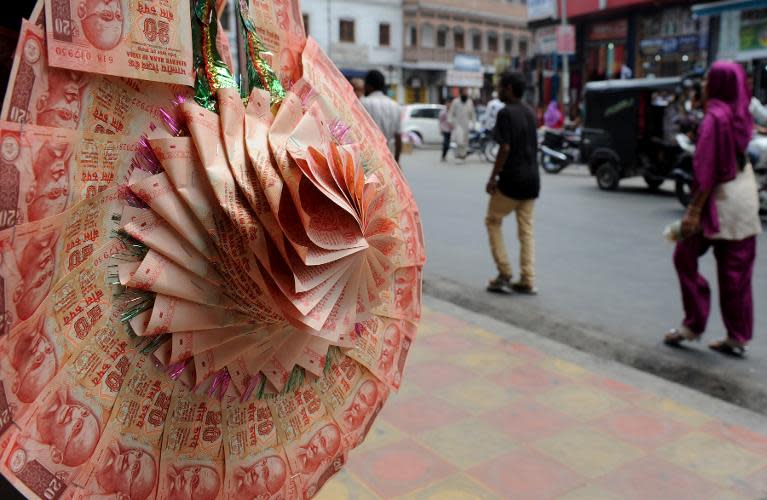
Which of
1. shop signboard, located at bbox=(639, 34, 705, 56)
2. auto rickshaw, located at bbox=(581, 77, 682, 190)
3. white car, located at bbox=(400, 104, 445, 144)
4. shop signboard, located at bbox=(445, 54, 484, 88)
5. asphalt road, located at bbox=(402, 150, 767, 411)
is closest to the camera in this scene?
asphalt road, located at bbox=(402, 150, 767, 411)

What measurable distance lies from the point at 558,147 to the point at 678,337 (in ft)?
32.3

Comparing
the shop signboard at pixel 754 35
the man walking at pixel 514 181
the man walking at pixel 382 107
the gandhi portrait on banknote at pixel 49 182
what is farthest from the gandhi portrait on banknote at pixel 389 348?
the shop signboard at pixel 754 35

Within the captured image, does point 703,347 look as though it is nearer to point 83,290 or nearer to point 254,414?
point 254,414

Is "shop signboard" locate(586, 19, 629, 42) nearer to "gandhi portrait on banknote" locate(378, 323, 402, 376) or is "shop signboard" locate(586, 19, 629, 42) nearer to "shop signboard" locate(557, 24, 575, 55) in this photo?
"shop signboard" locate(557, 24, 575, 55)

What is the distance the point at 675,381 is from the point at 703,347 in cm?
48

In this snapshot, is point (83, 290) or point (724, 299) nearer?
point (83, 290)

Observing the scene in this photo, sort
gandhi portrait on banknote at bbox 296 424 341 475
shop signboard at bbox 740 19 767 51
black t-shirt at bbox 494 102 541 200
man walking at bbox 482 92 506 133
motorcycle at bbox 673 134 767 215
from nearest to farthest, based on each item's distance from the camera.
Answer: gandhi portrait on banknote at bbox 296 424 341 475 → black t-shirt at bbox 494 102 541 200 → motorcycle at bbox 673 134 767 215 → shop signboard at bbox 740 19 767 51 → man walking at bbox 482 92 506 133

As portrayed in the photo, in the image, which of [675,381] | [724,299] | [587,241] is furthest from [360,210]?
[587,241]

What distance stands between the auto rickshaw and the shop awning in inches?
229

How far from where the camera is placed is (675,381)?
328cm

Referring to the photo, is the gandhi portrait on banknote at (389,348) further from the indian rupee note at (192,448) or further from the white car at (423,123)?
the white car at (423,123)

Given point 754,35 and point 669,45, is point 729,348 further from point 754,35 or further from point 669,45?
point 669,45

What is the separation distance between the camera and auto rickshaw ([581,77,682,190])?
30.6ft

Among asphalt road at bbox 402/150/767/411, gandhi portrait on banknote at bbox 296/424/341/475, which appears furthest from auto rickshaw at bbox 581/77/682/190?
gandhi portrait on banknote at bbox 296/424/341/475
